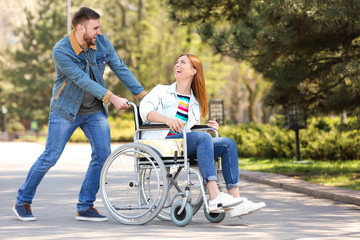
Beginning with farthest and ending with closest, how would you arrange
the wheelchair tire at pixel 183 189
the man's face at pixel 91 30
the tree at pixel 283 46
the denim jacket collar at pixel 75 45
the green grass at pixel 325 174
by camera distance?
the tree at pixel 283 46 < the green grass at pixel 325 174 < the denim jacket collar at pixel 75 45 < the man's face at pixel 91 30 < the wheelchair tire at pixel 183 189

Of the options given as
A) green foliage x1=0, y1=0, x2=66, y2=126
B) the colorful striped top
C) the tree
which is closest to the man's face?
the colorful striped top

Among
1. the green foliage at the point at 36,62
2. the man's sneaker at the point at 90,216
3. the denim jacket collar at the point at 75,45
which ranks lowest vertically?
the man's sneaker at the point at 90,216

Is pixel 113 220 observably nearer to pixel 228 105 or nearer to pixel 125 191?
pixel 125 191

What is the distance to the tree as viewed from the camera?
10883 mm

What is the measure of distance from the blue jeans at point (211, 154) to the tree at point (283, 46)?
4.77 meters

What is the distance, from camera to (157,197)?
5.93 metres

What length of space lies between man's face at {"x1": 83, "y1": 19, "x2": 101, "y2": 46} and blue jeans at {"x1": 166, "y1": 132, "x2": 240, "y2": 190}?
1.15 meters

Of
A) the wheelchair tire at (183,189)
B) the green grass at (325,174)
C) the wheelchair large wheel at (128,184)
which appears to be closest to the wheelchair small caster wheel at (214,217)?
the wheelchair tire at (183,189)

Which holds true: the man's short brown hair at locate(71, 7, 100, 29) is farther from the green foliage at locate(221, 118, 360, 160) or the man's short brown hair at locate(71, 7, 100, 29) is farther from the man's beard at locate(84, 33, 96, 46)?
the green foliage at locate(221, 118, 360, 160)

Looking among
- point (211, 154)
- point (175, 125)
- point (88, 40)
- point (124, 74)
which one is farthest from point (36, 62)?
point (211, 154)

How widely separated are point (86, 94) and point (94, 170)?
707mm

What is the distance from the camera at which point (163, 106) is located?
250 inches

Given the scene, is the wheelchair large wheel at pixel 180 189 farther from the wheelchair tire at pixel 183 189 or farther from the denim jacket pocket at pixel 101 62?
the denim jacket pocket at pixel 101 62

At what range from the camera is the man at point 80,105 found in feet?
20.8
